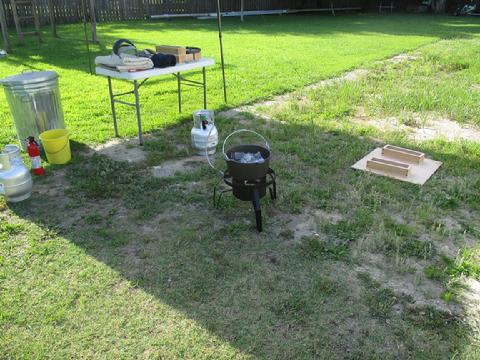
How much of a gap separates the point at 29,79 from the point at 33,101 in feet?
0.78

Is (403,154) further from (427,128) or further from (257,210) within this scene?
(257,210)

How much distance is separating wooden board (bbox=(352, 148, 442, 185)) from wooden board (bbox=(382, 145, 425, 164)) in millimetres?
46

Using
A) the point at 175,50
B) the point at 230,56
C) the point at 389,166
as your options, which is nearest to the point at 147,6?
the point at 230,56

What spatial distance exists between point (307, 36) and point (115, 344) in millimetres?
13439

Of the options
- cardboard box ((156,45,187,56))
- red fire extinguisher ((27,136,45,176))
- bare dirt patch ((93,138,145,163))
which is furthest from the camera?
cardboard box ((156,45,187,56))

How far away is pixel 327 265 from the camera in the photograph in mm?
2918

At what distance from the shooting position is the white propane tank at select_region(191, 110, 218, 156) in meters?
4.66

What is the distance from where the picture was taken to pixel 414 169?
434cm

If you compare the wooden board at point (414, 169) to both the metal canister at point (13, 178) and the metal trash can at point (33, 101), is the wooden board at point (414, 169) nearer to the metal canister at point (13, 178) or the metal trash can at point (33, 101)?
the metal canister at point (13, 178)

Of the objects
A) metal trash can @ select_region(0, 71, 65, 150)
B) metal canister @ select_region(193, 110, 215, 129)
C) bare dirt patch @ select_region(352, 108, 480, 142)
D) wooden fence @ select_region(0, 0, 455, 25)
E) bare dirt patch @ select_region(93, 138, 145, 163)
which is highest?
wooden fence @ select_region(0, 0, 455, 25)

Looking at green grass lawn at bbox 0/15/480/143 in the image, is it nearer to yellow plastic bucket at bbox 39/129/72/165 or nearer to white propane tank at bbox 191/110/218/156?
yellow plastic bucket at bbox 39/129/72/165

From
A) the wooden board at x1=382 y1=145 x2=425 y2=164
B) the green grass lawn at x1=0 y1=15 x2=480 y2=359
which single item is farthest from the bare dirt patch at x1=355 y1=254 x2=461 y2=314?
the wooden board at x1=382 y1=145 x2=425 y2=164

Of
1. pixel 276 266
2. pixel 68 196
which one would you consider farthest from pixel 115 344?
pixel 68 196

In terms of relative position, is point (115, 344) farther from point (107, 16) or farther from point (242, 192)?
point (107, 16)
